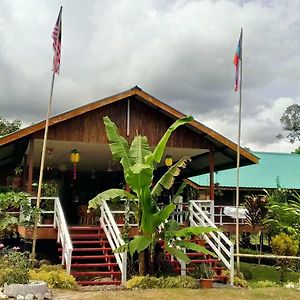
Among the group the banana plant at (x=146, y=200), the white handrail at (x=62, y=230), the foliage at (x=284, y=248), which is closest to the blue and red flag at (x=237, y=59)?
the banana plant at (x=146, y=200)

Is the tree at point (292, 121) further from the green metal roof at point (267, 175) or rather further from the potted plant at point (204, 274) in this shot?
the potted plant at point (204, 274)

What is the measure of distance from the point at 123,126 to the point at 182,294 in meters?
6.02

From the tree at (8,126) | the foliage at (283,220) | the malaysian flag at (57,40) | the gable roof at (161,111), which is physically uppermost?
the tree at (8,126)

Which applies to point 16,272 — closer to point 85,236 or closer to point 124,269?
point 124,269

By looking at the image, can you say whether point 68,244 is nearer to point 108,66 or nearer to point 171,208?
point 171,208

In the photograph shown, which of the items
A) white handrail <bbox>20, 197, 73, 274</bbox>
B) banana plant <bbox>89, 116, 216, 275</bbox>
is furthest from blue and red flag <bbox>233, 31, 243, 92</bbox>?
white handrail <bbox>20, 197, 73, 274</bbox>

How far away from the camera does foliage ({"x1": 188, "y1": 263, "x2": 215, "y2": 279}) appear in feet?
37.7

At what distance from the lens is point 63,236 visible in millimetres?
11594

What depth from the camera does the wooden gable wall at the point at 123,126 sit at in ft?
44.9

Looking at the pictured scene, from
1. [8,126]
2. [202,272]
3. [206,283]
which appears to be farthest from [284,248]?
[8,126]

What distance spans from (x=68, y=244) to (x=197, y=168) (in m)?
10.7

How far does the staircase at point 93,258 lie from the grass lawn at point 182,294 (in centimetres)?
125

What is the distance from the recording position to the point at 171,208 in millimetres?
10984

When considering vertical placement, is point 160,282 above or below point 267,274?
above
